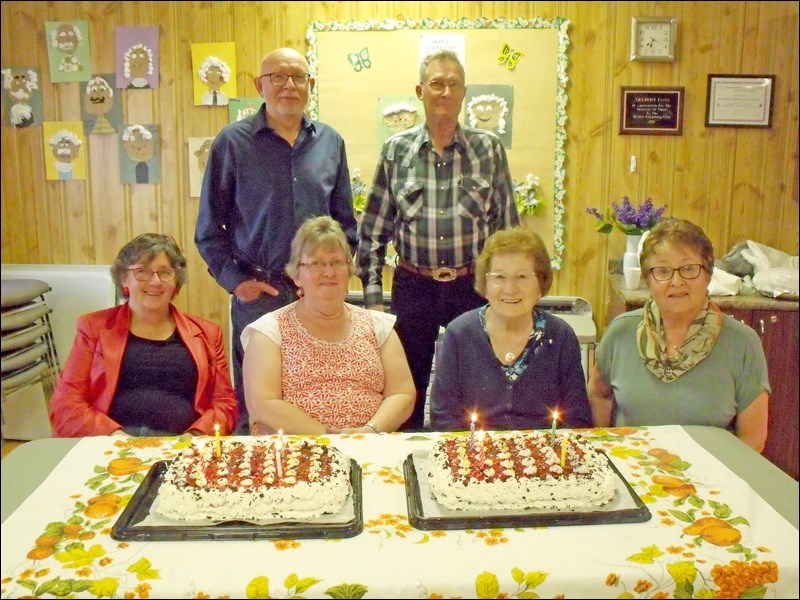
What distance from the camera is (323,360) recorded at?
178 centimetres

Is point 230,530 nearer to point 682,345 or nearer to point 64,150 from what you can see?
point 682,345

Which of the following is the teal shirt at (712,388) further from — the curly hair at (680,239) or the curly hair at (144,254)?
the curly hair at (144,254)

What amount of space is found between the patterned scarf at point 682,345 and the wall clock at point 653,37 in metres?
1.84

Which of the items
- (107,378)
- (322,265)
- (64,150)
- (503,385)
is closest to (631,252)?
(503,385)

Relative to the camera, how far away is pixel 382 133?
329 centimetres

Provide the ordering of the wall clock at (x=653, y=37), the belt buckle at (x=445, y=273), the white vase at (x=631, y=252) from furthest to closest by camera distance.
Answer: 1. the wall clock at (x=653, y=37)
2. the white vase at (x=631, y=252)
3. the belt buckle at (x=445, y=273)

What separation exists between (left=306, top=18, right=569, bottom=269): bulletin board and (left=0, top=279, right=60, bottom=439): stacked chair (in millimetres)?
1462

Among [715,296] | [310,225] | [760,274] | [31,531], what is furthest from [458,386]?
[760,274]

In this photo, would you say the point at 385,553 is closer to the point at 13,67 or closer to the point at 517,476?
the point at 517,476

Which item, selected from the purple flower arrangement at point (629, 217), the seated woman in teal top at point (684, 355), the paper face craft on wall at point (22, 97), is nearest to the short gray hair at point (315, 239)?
the seated woman in teal top at point (684, 355)

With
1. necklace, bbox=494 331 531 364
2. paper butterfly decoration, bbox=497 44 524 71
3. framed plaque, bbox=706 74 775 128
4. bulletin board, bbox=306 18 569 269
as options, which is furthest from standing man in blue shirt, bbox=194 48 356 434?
framed plaque, bbox=706 74 775 128

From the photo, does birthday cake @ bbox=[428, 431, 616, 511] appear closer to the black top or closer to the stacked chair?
the black top

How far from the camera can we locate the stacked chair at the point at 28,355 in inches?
94.2

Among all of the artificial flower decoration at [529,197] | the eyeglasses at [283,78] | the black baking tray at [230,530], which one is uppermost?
the eyeglasses at [283,78]
